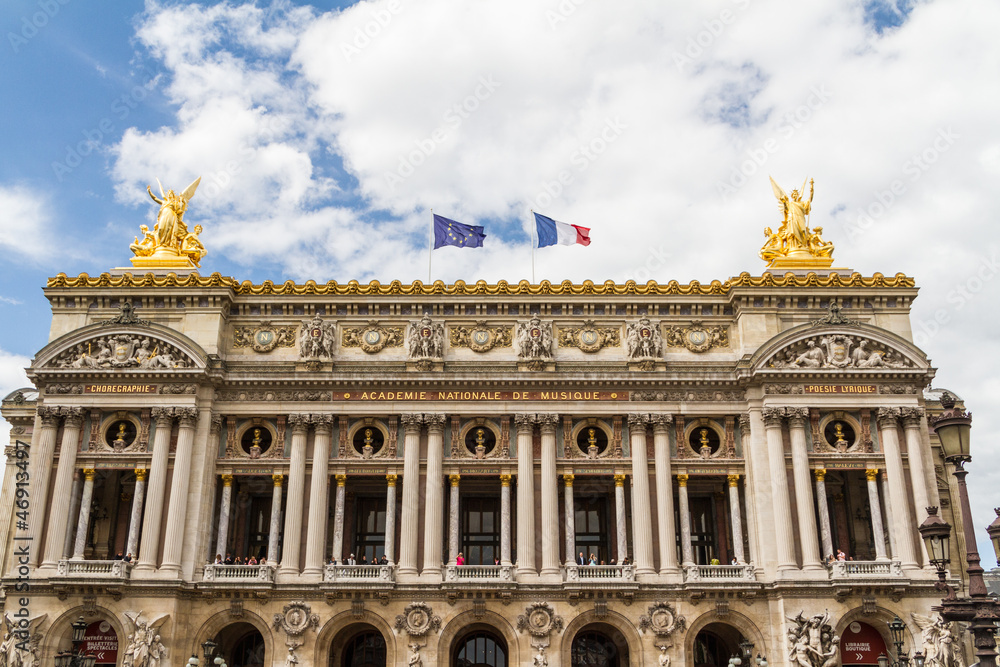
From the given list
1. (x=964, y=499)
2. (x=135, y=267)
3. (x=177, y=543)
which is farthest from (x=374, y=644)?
(x=964, y=499)

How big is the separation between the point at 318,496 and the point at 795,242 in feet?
93.8

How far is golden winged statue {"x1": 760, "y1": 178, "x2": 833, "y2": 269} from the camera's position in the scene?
5091 centimetres

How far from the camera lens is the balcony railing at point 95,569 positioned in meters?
42.9

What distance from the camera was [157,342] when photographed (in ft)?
156

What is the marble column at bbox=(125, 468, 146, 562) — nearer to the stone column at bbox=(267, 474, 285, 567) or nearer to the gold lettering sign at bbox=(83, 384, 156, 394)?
the gold lettering sign at bbox=(83, 384, 156, 394)

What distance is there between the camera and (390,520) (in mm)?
46250

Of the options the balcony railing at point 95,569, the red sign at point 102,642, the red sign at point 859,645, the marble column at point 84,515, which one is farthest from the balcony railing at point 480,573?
the marble column at point 84,515

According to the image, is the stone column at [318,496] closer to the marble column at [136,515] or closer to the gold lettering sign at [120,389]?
the marble column at [136,515]

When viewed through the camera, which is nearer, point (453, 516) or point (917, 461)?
point (917, 461)

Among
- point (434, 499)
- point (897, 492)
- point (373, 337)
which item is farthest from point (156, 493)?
point (897, 492)

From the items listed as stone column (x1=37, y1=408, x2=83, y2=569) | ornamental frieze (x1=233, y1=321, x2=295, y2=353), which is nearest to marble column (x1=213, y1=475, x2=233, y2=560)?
ornamental frieze (x1=233, y1=321, x2=295, y2=353)

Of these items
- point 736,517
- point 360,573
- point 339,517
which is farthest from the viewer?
point 339,517

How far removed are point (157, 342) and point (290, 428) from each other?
7937mm

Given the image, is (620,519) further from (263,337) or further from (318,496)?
(263,337)
